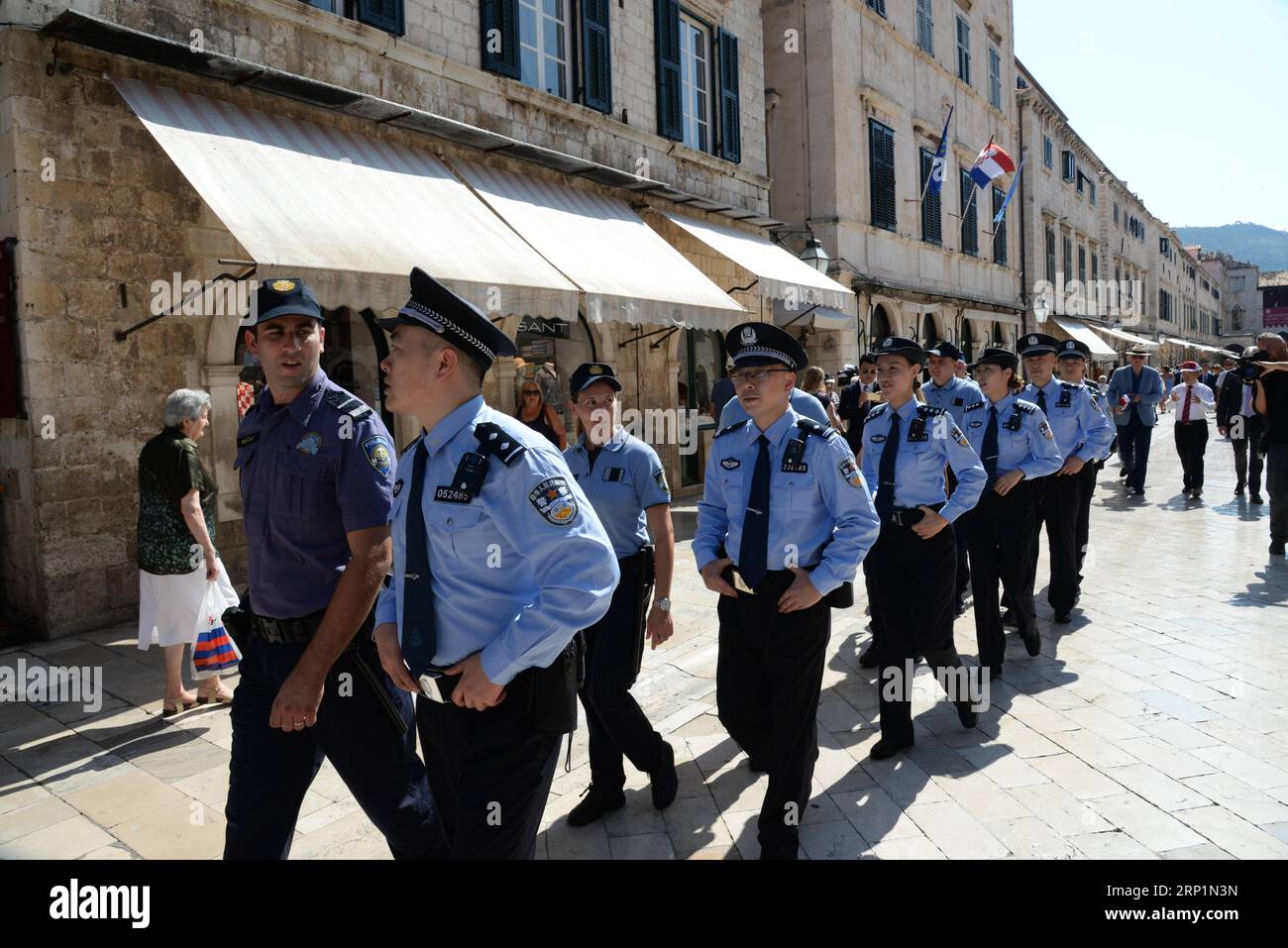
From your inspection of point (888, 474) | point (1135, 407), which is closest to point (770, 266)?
point (1135, 407)

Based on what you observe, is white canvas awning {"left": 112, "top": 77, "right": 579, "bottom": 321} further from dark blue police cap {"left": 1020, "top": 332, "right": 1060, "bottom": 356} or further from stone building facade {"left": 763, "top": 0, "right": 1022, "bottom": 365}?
stone building facade {"left": 763, "top": 0, "right": 1022, "bottom": 365}

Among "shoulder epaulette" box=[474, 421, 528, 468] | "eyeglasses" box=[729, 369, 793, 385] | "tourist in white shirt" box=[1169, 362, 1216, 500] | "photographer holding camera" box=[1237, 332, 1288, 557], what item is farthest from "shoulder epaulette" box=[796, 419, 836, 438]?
"tourist in white shirt" box=[1169, 362, 1216, 500]

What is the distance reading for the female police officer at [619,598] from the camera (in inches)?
148

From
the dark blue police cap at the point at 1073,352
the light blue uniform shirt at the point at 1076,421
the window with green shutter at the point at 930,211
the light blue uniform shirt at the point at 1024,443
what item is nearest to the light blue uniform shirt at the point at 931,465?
the light blue uniform shirt at the point at 1024,443

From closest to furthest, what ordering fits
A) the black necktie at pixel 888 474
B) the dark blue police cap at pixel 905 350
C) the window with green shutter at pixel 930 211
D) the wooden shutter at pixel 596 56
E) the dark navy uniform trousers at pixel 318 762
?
the dark navy uniform trousers at pixel 318 762 < the black necktie at pixel 888 474 < the dark blue police cap at pixel 905 350 < the wooden shutter at pixel 596 56 < the window with green shutter at pixel 930 211

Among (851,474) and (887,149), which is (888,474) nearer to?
(851,474)

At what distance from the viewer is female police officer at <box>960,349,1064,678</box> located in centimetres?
538

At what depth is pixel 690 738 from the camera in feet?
15.4

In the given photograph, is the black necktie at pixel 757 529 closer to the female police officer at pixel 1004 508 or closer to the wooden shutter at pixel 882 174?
the female police officer at pixel 1004 508

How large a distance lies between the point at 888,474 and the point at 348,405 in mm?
2962

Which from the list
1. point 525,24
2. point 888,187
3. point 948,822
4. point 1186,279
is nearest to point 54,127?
point 525,24

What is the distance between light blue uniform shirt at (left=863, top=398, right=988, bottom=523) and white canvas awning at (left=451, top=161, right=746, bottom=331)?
4975mm

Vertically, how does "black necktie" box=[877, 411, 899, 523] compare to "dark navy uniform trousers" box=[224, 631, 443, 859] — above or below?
above

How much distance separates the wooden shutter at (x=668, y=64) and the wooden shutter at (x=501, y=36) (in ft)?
10.4
